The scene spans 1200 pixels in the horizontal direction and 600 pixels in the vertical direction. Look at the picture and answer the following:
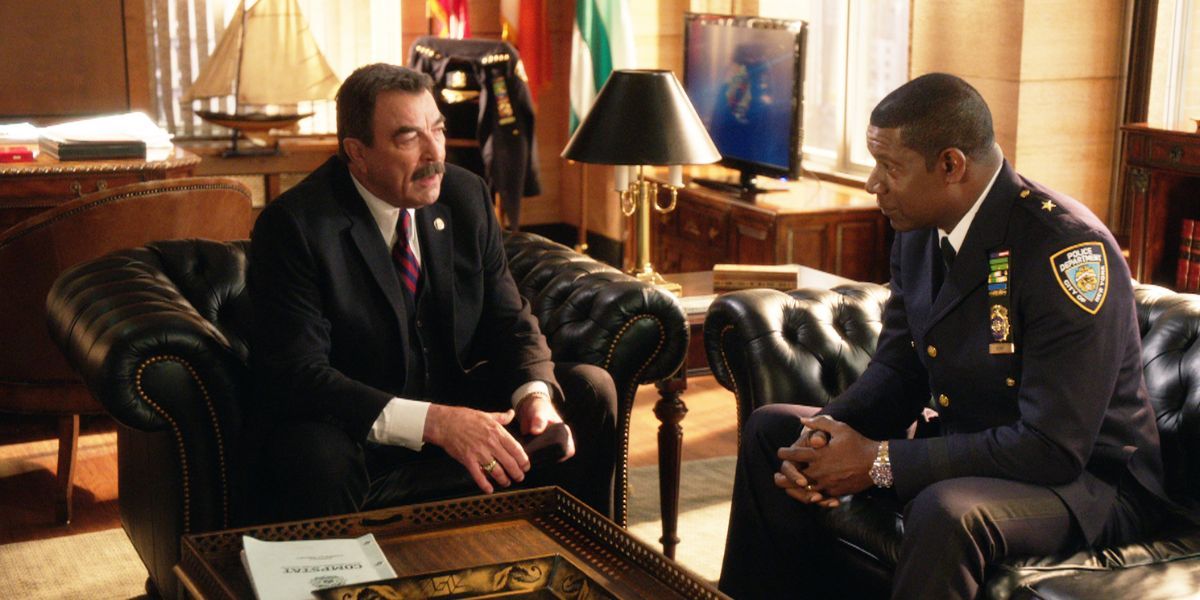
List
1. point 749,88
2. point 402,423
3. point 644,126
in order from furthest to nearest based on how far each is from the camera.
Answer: point 749,88 → point 644,126 → point 402,423

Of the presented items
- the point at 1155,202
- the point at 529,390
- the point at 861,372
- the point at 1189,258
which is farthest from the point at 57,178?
the point at 1189,258

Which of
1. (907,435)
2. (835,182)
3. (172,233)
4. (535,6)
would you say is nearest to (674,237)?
(835,182)

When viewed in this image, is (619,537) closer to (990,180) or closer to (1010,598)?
(1010,598)

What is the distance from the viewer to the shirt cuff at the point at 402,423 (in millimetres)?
2484

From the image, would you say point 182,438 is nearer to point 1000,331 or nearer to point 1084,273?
point 1000,331

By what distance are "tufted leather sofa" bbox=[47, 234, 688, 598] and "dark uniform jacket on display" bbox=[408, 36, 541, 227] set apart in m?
2.75

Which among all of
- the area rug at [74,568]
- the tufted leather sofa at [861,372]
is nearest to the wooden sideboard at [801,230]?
the tufted leather sofa at [861,372]

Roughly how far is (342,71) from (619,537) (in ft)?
16.7

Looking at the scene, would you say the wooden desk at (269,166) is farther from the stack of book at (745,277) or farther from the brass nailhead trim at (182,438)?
the brass nailhead trim at (182,438)

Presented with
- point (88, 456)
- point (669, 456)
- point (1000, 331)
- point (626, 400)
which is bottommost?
point (88, 456)

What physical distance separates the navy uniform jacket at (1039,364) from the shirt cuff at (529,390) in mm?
727

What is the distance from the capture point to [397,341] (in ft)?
8.93

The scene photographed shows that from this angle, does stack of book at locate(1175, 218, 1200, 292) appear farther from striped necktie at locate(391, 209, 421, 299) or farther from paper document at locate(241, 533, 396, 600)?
paper document at locate(241, 533, 396, 600)

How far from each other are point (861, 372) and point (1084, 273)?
751 mm
